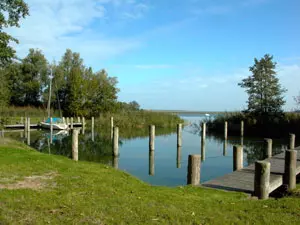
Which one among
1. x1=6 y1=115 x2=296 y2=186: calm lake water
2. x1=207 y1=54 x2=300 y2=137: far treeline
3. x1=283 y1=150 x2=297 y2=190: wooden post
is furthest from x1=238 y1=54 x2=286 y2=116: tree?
x1=283 y1=150 x2=297 y2=190: wooden post

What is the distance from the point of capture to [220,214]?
19.5 feet

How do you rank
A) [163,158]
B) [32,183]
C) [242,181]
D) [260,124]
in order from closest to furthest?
[32,183] < [242,181] < [163,158] < [260,124]

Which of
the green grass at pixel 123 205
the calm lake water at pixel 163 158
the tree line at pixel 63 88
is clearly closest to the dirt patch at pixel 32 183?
the green grass at pixel 123 205

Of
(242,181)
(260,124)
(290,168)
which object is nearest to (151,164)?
(242,181)

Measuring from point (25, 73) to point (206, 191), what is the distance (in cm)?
5335

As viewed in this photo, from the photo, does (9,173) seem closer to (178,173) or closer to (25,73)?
(178,173)

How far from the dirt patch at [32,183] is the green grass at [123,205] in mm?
82

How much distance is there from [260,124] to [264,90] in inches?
151

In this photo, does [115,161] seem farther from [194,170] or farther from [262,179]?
[262,179]

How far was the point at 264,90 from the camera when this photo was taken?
3516 cm

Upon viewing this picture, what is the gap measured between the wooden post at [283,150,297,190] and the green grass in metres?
2.52

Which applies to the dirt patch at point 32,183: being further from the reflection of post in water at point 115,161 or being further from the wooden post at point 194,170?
the reflection of post in water at point 115,161

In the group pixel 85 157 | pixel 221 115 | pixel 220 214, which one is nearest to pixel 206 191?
pixel 220 214

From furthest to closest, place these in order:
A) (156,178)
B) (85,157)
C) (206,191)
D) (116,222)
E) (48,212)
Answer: (85,157), (156,178), (206,191), (48,212), (116,222)
